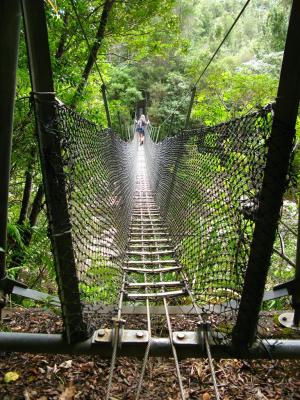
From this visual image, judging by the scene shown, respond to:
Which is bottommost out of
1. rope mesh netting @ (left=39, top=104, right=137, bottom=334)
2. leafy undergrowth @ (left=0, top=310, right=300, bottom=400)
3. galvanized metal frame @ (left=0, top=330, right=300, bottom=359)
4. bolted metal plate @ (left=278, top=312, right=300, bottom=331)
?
leafy undergrowth @ (left=0, top=310, right=300, bottom=400)

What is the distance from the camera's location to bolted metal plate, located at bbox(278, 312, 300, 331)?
1119 millimetres

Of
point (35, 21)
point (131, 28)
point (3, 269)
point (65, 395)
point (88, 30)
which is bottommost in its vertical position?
point (65, 395)

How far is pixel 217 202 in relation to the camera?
1301 millimetres

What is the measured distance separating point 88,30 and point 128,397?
2.97 meters

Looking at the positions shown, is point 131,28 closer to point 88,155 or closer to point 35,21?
point 88,155

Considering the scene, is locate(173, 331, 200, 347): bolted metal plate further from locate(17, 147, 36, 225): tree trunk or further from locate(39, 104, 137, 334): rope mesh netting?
locate(17, 147, 36, 225): tree trunk

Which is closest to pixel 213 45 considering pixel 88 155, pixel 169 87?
pixel 169 87

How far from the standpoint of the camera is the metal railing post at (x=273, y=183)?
63 centimetres

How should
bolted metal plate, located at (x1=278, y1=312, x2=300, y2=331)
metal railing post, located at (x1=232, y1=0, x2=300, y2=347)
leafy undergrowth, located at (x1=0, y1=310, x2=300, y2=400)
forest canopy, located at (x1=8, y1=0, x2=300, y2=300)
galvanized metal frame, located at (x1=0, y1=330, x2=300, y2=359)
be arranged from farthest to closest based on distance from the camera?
forest canopy, located at (x1=8, y1=0, x2=300, y2=300) < bolted metal plate, located at (x1=278, y1=312, x2=300, y2=331) < leafy undergrowth, located at (x1=0, y1=310, x2=300, y2=400) < galvanized metal frame, located at (x1=0, y1=330, x2=300, y2=359) < metal railing post, located at (x1=232, y1=0, x2=300, y2=347)

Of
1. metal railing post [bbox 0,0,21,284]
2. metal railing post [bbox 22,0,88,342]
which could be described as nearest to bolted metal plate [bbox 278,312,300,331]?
metal railing post [bbox 22,0,88,342]

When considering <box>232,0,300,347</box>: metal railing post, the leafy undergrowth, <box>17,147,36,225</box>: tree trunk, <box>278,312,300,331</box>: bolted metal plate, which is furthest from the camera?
<box>17,147,36,225</box>: tree trunk

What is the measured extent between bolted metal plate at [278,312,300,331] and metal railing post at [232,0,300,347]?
A: 41cm

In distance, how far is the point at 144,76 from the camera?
14.4 m

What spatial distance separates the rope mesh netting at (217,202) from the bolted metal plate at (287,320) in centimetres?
20
